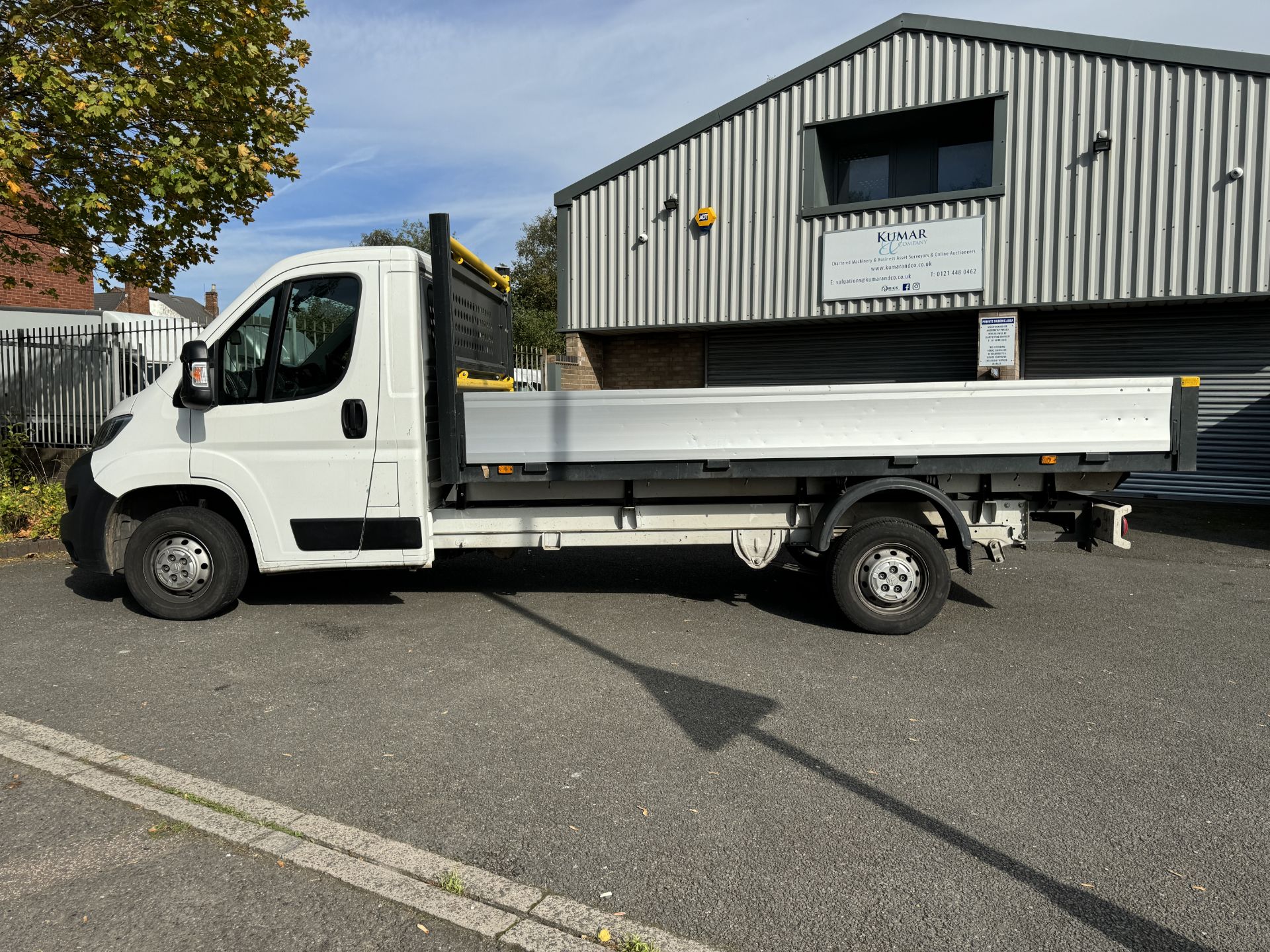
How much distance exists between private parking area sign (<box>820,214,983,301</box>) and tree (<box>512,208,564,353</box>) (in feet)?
77.1

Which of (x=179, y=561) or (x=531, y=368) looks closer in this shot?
(x=179, y=561)

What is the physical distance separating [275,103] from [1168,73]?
10.8 metres

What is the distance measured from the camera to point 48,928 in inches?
108

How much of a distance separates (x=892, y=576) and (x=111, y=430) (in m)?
5.42

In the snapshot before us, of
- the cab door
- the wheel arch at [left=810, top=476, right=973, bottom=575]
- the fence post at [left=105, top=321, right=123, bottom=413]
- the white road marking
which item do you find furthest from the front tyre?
the fence post at [left=105, top=321, right=123, bottom=413]

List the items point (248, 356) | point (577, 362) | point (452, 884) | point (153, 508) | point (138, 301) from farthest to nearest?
1. point (138, 301)
2. point (577, 362)
3. point (153, 508)
4. point (248, 356)
5. point (452, 884)

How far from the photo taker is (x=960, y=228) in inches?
471

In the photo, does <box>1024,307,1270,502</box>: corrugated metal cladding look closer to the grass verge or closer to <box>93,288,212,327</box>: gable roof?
the grass verge

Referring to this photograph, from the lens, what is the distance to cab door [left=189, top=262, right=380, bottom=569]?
Result: 5.89 m

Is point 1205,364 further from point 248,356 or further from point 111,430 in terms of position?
point 111,430

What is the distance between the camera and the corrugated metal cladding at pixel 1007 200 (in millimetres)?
10805

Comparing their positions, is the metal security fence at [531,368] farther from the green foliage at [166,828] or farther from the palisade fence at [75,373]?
the green foliage at [166,828]

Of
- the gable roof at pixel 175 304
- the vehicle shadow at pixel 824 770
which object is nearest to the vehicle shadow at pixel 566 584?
the vehicle shadow at pixel 824 770

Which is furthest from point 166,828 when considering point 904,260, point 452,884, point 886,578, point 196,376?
point 904,260
